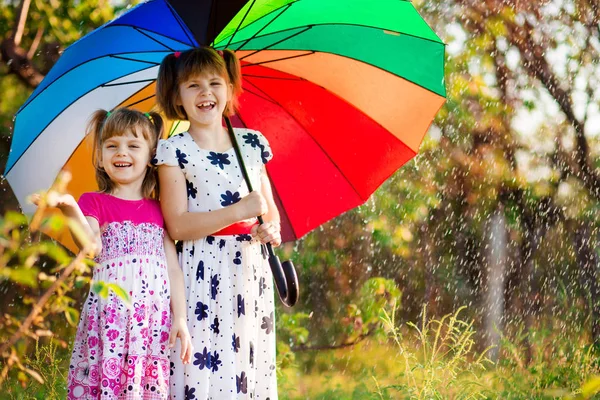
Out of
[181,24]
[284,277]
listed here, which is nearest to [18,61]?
[181,24]

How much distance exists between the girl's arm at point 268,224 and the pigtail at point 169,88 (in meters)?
0.36

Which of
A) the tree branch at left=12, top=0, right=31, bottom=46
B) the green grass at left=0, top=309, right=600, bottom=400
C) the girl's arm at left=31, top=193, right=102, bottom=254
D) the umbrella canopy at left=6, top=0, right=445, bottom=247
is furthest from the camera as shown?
the tree branch at left=12, top=0, right=31, bottom=46

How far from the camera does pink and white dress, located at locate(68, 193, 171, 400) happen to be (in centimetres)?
257

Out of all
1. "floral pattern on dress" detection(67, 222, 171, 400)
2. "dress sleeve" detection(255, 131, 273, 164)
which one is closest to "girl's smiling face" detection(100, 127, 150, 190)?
"floral pattern on dress" detection(67, 222, 171, 400)

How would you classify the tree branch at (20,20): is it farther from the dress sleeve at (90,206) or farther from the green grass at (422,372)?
the dress sleeve at (90,206)

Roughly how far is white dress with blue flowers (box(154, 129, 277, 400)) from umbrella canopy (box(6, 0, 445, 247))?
0.40m

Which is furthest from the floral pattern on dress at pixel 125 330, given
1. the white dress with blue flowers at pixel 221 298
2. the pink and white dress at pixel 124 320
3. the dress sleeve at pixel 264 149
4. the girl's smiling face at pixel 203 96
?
the dress sleeve at pixel 264 149

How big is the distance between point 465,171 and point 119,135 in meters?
5.17

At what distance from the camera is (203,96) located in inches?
113

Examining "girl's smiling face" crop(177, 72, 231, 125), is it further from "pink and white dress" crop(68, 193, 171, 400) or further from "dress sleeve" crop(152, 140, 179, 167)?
"pink and white dress" crop(68, 193, 171, 400)

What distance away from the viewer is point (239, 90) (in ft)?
9.96

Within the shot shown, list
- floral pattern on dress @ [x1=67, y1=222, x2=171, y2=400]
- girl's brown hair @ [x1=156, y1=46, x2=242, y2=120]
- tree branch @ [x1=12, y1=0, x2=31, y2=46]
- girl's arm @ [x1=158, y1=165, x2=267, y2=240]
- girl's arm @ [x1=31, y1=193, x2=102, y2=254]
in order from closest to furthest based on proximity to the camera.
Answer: girl's arm @ [x1=31, y1=193, x2=102, y2=254] → floral pattern on dress @ [x1=67, y1=222, x2=171, y2=400] → girl's arm @ [x1=158, y1=165, x2=267, y2=240] → girl's brown hair @ [x1=156, y1=46, x2=242, y2=120] → tree branch @ [x1=12, y1=0, x2=31, y2=46]

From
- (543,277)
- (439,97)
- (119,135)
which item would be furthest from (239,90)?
(543,277)

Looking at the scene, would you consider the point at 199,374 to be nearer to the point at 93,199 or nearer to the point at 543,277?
the point at 93,199
